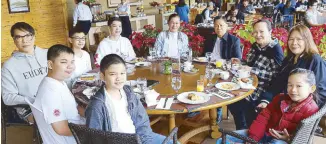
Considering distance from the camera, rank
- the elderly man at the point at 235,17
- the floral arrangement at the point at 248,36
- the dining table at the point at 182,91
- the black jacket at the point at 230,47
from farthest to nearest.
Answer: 1. the elderly man at the point at 235,17
2. the floral arrangement at the point at 248,36
3. the black jacket at the point at 230,47
4. the dining table at the point at 182,91

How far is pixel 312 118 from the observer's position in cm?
167

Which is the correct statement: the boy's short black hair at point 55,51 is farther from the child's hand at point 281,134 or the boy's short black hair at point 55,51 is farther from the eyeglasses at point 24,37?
the child's hand at point 281,134

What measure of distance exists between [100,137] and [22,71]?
1.53m

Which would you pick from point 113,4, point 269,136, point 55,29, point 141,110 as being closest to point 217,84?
point 269,136

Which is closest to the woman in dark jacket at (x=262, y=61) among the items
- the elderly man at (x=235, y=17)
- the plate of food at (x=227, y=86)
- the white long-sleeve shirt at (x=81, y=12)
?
the plate of food at (x=227, y=86)

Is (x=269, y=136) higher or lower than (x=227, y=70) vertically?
lower

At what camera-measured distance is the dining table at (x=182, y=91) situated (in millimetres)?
2102

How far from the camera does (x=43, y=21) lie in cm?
726

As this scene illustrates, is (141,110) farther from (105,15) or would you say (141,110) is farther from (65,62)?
(105,15)

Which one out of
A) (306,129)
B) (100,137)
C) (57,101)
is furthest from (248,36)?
(100,137)

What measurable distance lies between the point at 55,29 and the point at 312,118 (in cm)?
698

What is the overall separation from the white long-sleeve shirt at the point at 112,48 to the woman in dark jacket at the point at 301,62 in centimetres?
173

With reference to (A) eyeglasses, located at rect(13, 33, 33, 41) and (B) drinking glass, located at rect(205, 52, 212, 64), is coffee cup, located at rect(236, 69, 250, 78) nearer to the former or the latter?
(B) drinking glass, located at rect(205, 52, 212, 64)

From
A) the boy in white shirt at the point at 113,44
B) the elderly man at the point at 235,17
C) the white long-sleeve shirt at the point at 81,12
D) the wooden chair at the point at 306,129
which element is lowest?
the wooden chair at the point at 306,129
